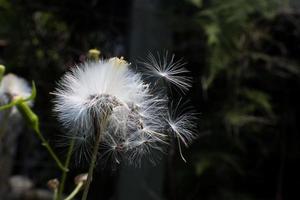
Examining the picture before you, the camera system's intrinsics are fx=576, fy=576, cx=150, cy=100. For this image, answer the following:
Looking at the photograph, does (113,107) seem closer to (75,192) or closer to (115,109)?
(115,109)

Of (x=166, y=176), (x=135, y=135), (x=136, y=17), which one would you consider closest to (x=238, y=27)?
(x=136, y=17)

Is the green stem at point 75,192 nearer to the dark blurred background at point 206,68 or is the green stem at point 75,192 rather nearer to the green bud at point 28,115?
the green bud at point 28,115

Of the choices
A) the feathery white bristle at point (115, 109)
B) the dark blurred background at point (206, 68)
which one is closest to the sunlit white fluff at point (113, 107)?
the feathery white bristle at point (115, 109)

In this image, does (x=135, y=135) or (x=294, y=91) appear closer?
(x=135, y=135)

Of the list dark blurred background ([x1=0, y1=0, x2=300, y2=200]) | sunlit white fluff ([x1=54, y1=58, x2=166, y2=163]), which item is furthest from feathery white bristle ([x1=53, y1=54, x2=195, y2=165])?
dark blurred background ([x1=0, y1=0, x2=300, y2=200])

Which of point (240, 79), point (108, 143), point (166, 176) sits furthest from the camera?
point (240, 79)

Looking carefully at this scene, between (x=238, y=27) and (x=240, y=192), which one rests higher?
(x=238, y=27)

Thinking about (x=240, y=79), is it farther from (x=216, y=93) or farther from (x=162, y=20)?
(x=162, y=20)
